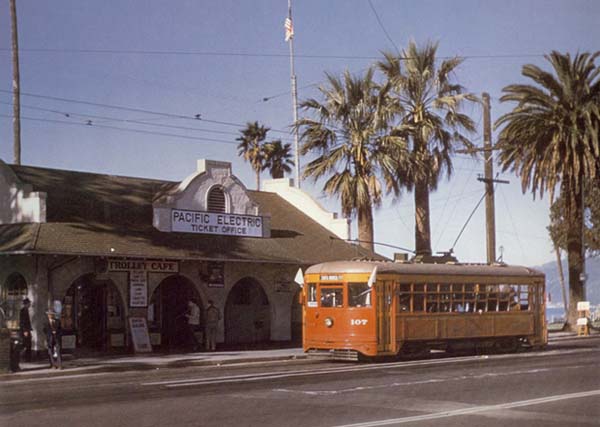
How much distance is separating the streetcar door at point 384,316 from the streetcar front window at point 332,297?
1.14m

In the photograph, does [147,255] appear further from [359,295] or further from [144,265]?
[359,295]

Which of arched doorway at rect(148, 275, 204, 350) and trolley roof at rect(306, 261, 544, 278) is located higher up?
trolley roof at rect(306, 261, 544, 278)

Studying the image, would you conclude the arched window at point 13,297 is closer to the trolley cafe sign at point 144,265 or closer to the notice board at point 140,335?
the trolley cafe sign at point 144,265

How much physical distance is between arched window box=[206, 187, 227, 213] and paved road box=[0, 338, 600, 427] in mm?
9437

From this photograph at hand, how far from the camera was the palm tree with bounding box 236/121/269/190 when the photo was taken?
216 ft

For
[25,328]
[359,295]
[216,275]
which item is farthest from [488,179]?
[25,328]

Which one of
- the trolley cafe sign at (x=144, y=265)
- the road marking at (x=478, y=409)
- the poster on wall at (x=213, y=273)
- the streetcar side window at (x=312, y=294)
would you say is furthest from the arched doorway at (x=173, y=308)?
the road marking at (x=478, y=409)

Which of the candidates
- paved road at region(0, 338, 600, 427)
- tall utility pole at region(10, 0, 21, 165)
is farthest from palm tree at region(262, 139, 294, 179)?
paved road at region(0, 338, 600, 427)

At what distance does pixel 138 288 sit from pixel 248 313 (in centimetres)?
672

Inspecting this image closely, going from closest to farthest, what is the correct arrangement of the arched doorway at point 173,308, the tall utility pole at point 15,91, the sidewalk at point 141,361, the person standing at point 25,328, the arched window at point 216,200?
1. the sidewalk at point 141,361
2. the person standing at point 25,328
3. the arched doorway at point 173,308
4. the arched window at point 216,200
5. the tall utility pole at point 15,91

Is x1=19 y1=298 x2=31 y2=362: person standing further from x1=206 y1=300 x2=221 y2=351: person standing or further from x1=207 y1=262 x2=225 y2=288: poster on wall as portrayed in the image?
x1=207 y1=262 x2=225 y2=288: poster on wall

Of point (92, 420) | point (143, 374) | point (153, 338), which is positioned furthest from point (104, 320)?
point (92, 420)

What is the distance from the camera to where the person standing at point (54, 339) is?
24219mm

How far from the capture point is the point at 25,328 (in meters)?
26.8
